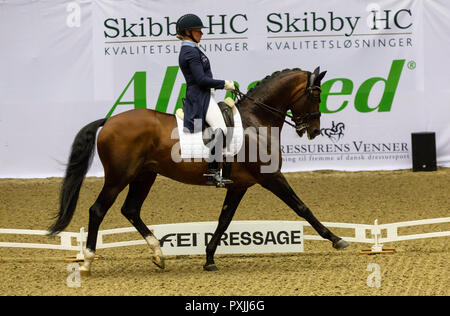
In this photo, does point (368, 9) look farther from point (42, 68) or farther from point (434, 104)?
point (42, 68)

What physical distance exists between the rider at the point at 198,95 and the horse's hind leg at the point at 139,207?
64 cm

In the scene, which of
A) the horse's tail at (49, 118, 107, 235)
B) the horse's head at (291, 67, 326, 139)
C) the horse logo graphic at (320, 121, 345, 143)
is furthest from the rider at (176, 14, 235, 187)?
the horse logo graphic at (320, 121, 345, 143)

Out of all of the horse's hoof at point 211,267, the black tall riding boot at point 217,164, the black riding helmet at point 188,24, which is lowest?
the horse's hoof at point 211,267

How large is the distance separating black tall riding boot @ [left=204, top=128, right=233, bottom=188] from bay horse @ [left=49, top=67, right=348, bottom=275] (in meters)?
0.08

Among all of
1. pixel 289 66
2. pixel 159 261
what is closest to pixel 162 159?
pixel 159 261

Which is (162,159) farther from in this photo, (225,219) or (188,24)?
(188,24)

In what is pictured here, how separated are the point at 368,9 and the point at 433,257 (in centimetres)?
596

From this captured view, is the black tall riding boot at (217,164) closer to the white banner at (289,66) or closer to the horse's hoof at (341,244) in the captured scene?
the horse's hoof at (341,244)

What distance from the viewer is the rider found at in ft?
21.4

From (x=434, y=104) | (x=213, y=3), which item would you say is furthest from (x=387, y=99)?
(x=213, y=3)

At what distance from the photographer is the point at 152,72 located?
12000 mm

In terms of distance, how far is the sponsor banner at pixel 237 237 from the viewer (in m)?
7.03

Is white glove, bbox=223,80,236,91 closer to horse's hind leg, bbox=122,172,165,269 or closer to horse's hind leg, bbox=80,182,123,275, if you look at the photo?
horse's hind leg, bbox=122,172,165,269

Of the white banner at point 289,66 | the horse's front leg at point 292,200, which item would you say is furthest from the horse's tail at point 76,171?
the white banner at point 289,66
